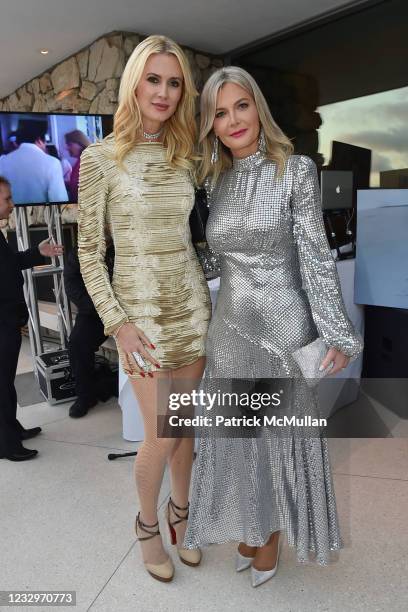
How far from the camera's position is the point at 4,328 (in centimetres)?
246

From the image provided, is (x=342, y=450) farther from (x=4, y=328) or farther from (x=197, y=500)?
(x=4, y=328)

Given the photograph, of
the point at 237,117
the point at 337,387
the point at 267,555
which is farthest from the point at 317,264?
the point at 337,387

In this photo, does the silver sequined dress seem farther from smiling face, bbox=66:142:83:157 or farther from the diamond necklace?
smiling face, bbox=66:142:83:157

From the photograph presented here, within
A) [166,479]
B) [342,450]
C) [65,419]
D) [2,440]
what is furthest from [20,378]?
[342,450]

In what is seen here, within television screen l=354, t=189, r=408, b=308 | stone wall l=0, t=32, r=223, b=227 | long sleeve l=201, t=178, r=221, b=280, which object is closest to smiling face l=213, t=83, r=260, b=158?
long sleeve l=201, t=178, r=221, b=280

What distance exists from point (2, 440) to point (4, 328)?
1.91 ft

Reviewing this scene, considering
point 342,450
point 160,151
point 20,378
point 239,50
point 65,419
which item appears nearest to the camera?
point 160,151

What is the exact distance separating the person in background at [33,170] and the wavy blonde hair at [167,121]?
1689mm

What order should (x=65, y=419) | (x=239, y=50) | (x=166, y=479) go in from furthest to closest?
1. (x=239, y=50)
2. (x=65, y=419)
3. (x=166, y=479)

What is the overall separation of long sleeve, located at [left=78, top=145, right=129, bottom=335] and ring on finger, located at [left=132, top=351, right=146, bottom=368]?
97mm

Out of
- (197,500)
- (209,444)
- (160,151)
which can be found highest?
(160,151)

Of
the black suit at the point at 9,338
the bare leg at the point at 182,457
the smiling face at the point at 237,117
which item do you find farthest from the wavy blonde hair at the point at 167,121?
the black suit at the point at 9,338

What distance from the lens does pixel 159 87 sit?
53.0 inches

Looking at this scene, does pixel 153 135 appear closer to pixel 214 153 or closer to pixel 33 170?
pixel 214 153
